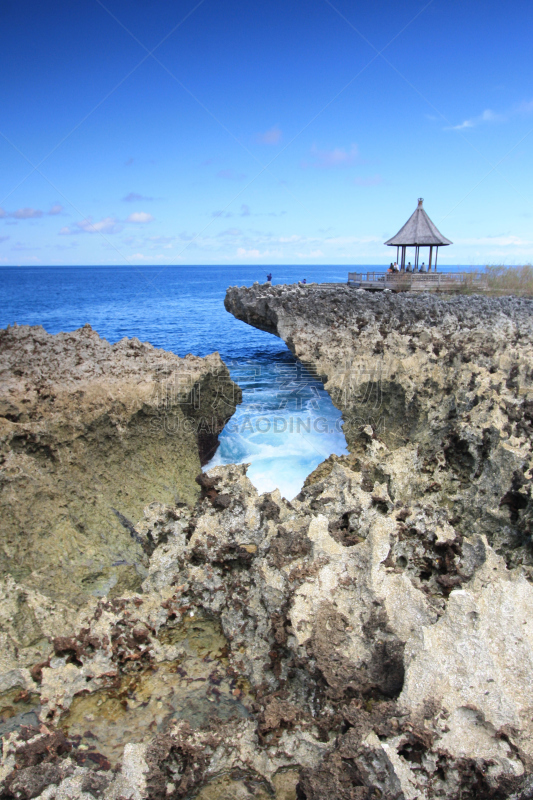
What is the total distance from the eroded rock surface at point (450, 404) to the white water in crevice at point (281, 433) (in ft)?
6.16

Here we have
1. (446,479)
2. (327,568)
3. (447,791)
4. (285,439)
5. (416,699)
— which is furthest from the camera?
(285,439)

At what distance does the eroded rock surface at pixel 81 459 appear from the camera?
599 centimetres

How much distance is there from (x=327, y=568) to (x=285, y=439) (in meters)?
8.73

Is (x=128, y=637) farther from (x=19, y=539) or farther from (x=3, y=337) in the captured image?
(x=3, y=337)

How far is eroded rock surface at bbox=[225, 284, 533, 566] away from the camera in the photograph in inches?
233

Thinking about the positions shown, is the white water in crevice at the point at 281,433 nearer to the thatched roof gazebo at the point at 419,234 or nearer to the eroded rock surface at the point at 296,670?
the eroded rock surface at the point at 296,670

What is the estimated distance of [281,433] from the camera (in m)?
14.1

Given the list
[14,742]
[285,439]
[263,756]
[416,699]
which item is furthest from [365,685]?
[285,439]

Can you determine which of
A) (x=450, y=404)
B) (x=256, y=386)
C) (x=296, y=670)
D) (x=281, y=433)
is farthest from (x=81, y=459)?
(x=256, y=386)

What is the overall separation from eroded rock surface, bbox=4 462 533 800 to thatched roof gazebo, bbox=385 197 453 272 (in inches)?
928

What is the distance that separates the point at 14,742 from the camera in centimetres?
405

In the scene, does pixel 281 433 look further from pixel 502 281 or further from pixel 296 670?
pixel 502 281

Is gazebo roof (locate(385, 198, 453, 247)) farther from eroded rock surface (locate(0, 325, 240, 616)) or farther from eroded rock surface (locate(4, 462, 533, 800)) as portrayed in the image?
eroded rock surface (locate(4, 462, 533, 800))

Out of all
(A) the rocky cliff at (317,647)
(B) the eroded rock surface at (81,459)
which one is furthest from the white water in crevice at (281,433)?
(A) the rocky cliff at (317,647)
